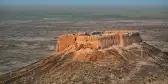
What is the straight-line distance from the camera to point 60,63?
32.6 metres

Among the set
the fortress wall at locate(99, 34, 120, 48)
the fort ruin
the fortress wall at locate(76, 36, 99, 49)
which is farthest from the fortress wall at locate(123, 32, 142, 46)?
the fortress wall at locate(76, 36, 99, 49)

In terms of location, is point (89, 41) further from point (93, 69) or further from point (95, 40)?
point (93, 69)

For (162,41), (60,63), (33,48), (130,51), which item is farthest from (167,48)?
(60,63)

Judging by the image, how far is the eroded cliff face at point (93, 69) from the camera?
30.8 meters

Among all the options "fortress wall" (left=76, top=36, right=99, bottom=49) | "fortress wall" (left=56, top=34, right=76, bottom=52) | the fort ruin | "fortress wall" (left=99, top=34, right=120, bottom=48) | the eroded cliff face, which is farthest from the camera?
"fortress wall" (left=56, top=34, right=76, bottom=52)

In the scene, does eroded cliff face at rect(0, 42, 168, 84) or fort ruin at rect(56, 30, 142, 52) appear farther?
fort ruin at rect(56, 30, 142, 52)

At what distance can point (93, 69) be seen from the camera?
103ft

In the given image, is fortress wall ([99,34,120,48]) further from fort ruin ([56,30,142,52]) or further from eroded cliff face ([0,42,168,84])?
eroded cliff face ([0,42,168,84])

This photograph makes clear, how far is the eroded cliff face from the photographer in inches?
1212

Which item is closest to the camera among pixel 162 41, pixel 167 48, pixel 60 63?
pixel 60 63

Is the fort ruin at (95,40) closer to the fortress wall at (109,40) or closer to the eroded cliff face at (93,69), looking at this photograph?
the fortress wall at (109,40)

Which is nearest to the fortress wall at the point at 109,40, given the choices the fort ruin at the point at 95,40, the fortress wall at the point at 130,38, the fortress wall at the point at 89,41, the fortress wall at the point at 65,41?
the fort ruin at the point at 95,40

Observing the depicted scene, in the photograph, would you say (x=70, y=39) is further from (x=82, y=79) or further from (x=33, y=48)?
(x=33, y=48)

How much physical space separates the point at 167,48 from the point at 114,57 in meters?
29.6
